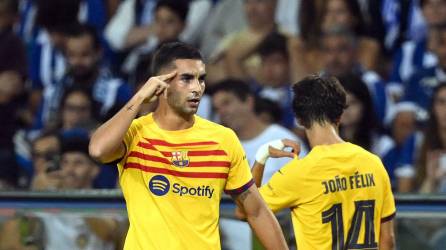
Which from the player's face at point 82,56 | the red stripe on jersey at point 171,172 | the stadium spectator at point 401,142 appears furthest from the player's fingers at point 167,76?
the player's face at point 82,56

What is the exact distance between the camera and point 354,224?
5535mm

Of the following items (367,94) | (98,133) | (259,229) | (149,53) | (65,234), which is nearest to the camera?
(98,133)

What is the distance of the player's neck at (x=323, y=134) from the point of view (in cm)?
562

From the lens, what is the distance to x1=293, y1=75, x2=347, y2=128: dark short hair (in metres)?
5.61

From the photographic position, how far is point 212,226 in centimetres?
551

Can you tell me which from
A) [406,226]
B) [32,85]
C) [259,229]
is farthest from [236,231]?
[32,85]

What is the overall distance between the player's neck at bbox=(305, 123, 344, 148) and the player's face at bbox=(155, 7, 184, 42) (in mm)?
5189

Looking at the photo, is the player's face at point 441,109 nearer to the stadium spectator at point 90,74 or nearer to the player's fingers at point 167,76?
the stadium spectator at point 90,74

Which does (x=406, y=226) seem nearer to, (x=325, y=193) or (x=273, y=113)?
(x=325, y=193)

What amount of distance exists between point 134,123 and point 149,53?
5.44 m

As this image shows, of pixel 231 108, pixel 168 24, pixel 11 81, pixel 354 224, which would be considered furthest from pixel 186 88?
pixel 11 81

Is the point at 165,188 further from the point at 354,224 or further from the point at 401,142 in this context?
the point at 401,142

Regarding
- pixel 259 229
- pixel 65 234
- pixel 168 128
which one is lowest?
pixel 65 234

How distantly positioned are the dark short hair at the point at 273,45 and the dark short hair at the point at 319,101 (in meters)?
4.34
